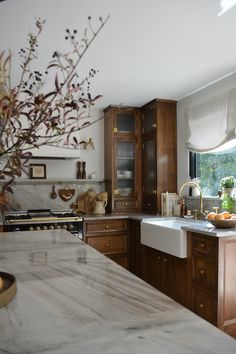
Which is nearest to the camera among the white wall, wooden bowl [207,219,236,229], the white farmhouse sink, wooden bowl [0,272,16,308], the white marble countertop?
the white marble countertop

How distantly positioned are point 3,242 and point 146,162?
2752 millimetres

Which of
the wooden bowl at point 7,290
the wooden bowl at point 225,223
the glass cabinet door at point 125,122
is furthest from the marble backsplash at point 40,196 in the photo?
Answer: the wooden bowl at point 7,290

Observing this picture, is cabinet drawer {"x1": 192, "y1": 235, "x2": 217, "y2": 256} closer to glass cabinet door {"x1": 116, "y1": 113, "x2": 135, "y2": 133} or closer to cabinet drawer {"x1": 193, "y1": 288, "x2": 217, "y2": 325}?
cabinet drawer {"x1": 193, "y1": 288, "x2": 217, "y2": 325}

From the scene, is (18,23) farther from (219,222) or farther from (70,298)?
(219,222)

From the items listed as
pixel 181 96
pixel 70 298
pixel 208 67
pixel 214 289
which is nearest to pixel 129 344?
pixel 70 298

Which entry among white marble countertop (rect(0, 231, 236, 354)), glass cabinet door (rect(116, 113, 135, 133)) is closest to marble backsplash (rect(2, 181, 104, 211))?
glass cabinet door (rect(116, 113, 135, 133))

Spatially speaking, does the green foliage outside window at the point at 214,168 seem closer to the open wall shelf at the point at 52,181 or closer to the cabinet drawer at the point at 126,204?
the cabinet drawer at the point at 126,204

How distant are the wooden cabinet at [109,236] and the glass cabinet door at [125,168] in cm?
55

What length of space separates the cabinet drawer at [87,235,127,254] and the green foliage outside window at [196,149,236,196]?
4.01 feet

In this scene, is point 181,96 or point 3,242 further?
point 181,96

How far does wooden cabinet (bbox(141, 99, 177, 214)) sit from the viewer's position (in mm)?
3996

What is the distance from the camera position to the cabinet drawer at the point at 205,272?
2445 mm

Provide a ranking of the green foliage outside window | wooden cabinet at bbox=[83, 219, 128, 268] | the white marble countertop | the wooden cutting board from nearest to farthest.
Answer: the white marble countertop → the green foliage outside window → wooden cabinet at bbox=[83, 219, 128, 268] → the wooden cutting board

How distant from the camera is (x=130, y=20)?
2.07 metres
